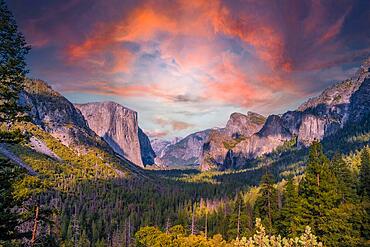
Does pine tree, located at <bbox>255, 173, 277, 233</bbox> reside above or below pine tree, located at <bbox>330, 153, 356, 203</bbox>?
below

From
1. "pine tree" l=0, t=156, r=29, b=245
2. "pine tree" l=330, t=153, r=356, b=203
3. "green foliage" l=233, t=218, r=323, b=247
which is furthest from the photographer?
"pine tree" l=330, t=153, r=356, b=203

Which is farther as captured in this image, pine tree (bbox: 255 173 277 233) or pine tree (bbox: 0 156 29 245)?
pine tree (bbox: 255 173 277 233)

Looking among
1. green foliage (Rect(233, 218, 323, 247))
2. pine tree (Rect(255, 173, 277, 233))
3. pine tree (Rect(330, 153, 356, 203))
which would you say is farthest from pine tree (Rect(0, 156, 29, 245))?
pine tree (Rect(330, 153, 356, 203))

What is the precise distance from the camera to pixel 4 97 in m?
21.3

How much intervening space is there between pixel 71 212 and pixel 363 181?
136728 millimetres

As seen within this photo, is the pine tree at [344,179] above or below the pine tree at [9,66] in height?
below

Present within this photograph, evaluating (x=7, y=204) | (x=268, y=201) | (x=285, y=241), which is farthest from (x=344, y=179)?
(x=7, y=204)

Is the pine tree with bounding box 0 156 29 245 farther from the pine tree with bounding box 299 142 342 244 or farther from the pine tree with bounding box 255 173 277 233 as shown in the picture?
the pine tree with bounding box 255 173 277 233

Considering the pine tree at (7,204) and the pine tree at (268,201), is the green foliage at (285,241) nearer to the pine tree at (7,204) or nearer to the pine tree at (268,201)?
the pine tree at (7,204)

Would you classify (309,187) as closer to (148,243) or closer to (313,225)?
(313,225)

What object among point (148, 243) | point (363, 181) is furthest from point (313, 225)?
point (148, 243)

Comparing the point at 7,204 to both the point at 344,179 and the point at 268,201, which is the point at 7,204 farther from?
the point at 344,179

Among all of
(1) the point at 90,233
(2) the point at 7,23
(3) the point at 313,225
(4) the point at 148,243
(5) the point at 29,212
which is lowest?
(1) the point at 90,233

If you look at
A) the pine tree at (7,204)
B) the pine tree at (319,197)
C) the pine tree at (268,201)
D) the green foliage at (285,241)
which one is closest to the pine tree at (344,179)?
the pine tree at (268,201)
